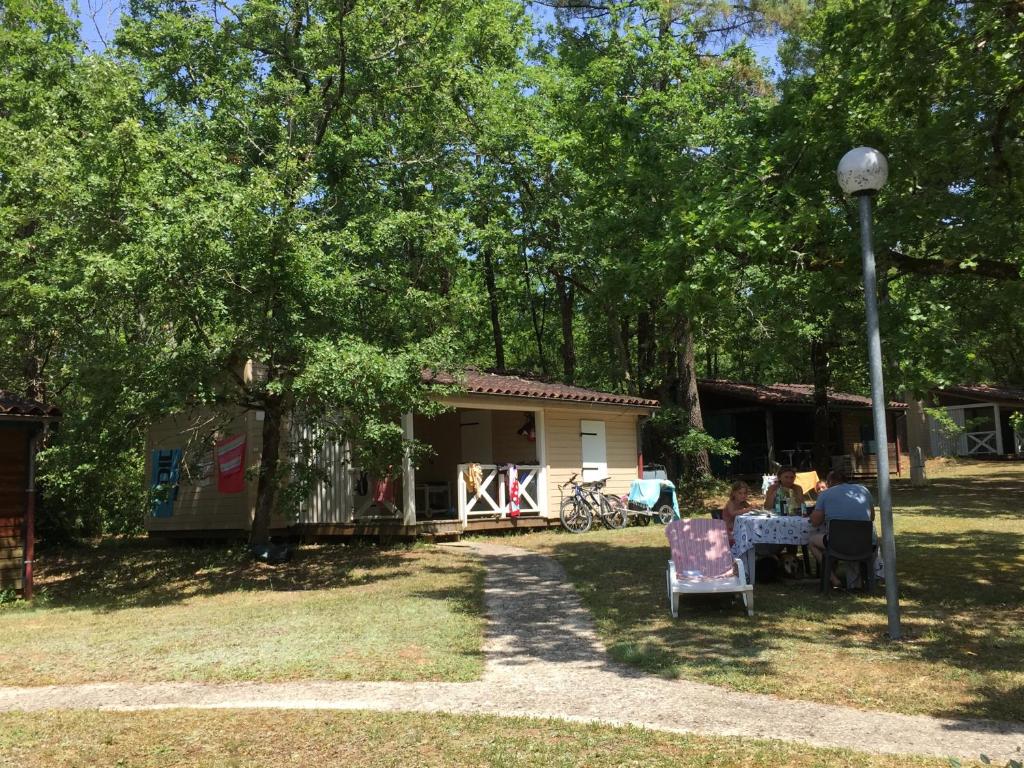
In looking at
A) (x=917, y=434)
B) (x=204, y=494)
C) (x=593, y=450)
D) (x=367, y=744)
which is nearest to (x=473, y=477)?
(x=593, y=450)

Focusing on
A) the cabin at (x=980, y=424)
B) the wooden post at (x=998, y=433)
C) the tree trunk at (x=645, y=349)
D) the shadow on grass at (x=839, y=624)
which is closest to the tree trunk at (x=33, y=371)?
the shadow on grass at (x=839, y=624)

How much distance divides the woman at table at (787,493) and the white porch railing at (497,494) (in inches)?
264

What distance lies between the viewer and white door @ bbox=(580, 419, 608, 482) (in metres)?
18.2

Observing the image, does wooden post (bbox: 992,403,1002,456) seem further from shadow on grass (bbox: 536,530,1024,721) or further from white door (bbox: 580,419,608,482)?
shadow on grass (bbox: 536,530,1024,721)

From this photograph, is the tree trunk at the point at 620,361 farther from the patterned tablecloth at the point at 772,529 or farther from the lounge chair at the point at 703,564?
the lounge chair at the point at 703,564

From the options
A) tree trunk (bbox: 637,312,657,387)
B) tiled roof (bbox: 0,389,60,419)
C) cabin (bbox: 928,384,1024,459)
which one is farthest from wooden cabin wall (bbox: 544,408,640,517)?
cabin (bbox: 928,384,1024,459)

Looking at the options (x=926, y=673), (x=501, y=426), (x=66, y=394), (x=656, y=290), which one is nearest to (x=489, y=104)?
(x=501, y=426)

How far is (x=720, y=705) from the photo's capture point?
5.09 metres

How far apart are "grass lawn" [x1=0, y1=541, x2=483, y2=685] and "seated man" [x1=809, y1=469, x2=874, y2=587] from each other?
363 centimetres

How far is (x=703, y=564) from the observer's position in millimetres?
8156

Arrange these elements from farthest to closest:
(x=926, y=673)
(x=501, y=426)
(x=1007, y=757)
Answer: (x=501, y=426)
(x=926, y=673)
(x=1007, y=757)

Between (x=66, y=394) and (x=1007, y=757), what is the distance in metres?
15.4

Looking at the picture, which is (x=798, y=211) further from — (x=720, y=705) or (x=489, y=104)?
(x=489, y=104)

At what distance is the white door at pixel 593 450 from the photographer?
1823cm
